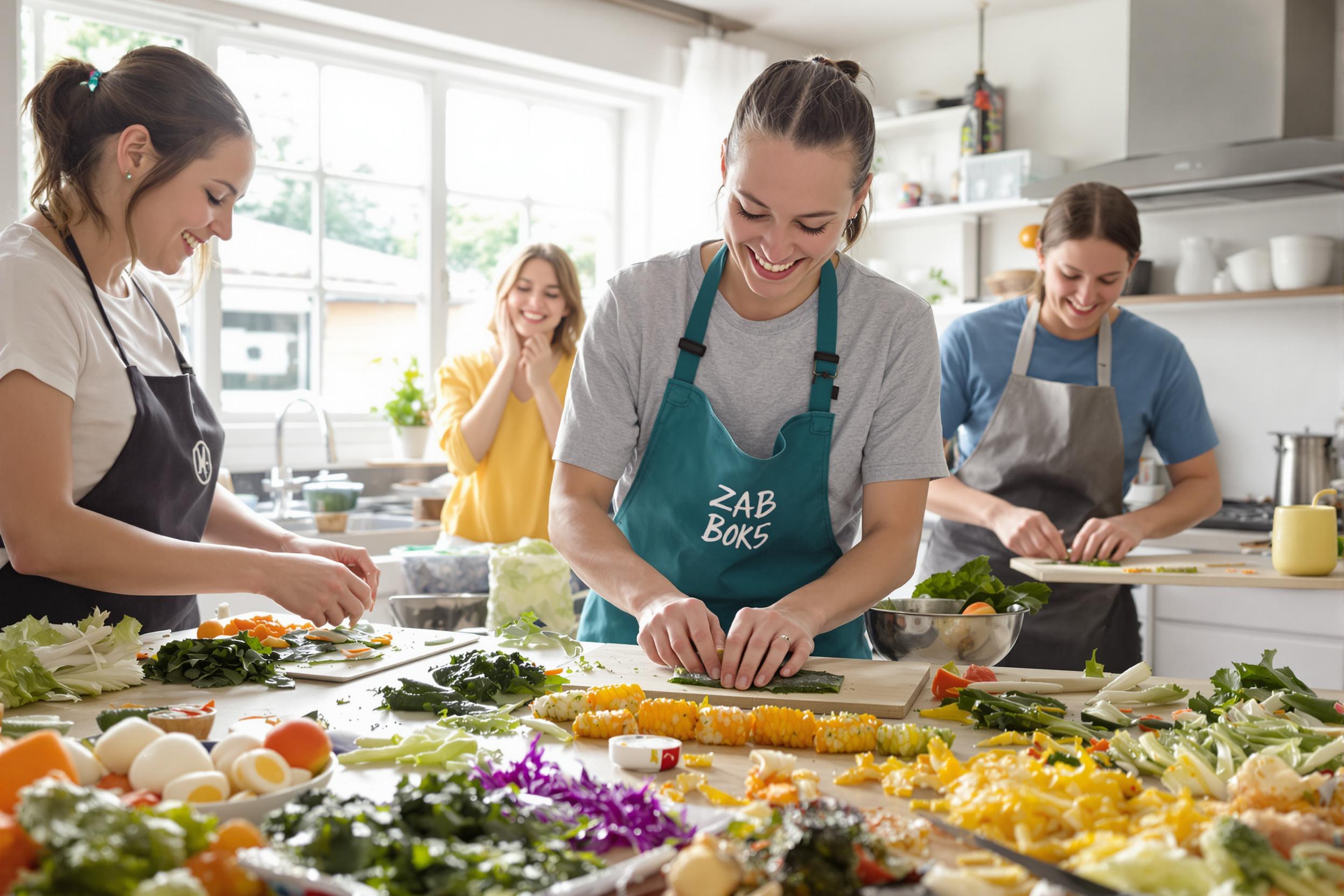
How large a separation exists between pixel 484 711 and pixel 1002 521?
1.70m

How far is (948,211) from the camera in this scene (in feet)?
17.8

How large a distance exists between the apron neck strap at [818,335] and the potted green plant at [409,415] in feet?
10.4

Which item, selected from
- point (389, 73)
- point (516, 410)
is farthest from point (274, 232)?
point (516, 410)

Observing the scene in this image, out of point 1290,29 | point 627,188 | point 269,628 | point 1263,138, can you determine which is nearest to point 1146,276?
point 1263,138

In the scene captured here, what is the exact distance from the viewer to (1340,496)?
158 inches

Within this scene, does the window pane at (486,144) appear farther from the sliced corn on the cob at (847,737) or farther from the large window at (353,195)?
the sliced corn on the cob at (847,737)

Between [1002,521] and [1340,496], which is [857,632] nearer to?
[1002,521]

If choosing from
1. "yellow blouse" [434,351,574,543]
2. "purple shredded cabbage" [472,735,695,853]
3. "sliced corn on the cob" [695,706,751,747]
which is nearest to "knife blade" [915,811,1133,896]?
"purple shredded cabbage" [472,735,695,853]

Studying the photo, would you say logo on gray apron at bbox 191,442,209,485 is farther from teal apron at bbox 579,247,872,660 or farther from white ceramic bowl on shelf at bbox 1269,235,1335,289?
white ceramic bowl on shelf at bbox 1269,235,1335,289

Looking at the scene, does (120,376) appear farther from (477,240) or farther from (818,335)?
(477,240)

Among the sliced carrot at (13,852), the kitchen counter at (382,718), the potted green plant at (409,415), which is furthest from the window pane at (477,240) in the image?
the sliced carrot at (13,852)

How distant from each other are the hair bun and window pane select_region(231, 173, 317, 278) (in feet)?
10.9

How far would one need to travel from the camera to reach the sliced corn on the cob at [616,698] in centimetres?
141

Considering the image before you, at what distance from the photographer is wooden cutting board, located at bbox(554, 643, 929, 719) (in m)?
1.49
